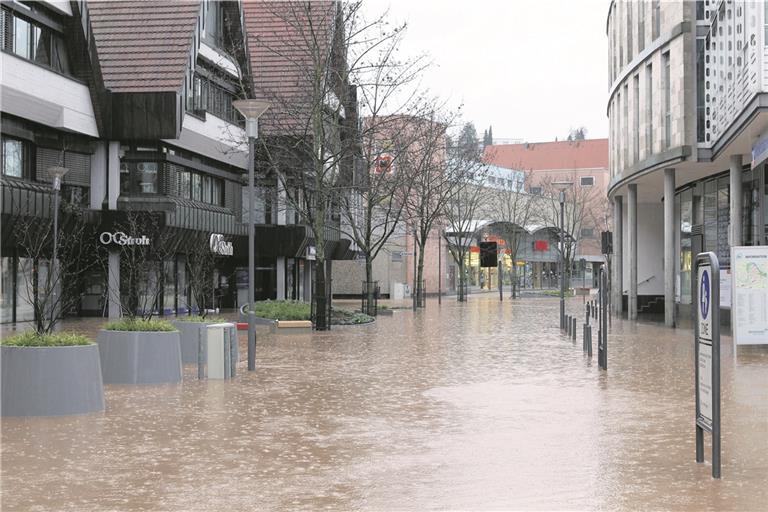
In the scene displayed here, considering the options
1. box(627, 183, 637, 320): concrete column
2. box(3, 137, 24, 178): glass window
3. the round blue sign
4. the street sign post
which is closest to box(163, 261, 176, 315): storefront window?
box(3, 137, 24, 178): glass window

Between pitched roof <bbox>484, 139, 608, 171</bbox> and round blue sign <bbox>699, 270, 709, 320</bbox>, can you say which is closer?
round blue sign <bbox>699, 270, 709, 320</bbox>

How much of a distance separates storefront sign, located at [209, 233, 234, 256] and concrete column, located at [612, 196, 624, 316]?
55.6 feet

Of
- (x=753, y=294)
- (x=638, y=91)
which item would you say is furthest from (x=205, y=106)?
(x=753, y=294)

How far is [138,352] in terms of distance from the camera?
1562 centimetres

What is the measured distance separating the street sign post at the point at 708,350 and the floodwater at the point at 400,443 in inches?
14.5

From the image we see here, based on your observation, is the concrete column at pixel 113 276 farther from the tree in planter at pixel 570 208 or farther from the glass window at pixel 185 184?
the tree in planter at pixel 570 208

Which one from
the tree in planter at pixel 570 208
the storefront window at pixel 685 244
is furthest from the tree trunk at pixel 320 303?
the tree in planter at pixel 570 208

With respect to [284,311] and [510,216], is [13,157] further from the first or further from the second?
[510,216]

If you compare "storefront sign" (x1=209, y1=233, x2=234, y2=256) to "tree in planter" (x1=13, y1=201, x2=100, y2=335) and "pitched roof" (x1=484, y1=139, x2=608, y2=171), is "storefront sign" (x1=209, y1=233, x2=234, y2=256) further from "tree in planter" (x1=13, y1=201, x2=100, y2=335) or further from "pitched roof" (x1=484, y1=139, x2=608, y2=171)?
"pitched roof" (x1=484, y1=139, x2=608, y2=171)

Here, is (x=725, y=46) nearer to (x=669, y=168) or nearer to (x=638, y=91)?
(x=669, y=168)

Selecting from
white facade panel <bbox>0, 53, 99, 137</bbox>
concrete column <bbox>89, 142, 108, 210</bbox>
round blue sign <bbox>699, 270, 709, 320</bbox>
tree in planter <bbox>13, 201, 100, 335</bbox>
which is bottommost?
round blue sign <bbox>699, 270, 709, 320</bbox>

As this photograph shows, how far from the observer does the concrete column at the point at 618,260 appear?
141ft

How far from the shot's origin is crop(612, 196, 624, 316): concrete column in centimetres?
4294

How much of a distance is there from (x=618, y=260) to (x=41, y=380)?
35.9 m
